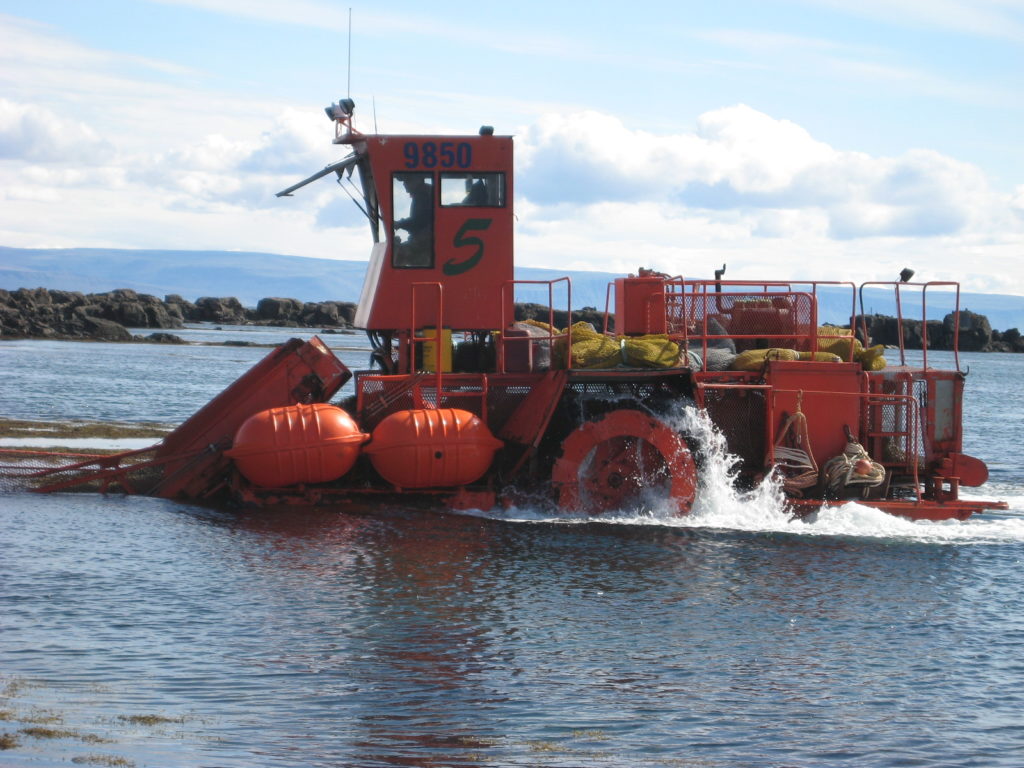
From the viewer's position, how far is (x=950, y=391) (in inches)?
555

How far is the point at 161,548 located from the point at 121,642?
10.5 ft

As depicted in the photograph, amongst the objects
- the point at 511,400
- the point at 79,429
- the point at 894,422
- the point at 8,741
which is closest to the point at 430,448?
the point at 511,400

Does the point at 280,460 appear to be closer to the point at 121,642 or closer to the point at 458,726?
the point at 121,642

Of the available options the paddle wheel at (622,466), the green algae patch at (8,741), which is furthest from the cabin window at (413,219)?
the green algae patch at (8,741)

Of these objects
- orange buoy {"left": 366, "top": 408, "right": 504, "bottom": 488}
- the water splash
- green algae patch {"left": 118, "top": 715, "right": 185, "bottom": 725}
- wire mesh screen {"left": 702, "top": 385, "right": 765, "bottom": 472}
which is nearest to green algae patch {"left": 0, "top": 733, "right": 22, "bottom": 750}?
green algae patch {"left": 118, "top": 715, "right": 185, "bottom": 725}

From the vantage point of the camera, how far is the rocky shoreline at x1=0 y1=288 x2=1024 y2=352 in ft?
237

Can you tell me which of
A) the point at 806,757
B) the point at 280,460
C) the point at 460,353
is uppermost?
the point at 460,353

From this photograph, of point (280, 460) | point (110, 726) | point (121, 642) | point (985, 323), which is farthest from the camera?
point (985, 323)

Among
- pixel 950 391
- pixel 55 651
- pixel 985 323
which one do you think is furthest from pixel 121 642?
pixel 985 323

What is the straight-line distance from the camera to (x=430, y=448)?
12906 mm

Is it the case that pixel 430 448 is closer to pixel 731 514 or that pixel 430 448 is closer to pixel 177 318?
pixel 731 514

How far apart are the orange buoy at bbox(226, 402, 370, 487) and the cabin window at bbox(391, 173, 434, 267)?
234cm

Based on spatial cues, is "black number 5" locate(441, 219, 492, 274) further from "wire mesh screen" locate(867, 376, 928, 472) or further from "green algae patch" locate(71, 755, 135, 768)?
"green algae patch" locate(71, 755, 135, 768)

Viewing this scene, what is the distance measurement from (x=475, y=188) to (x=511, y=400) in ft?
8.63
